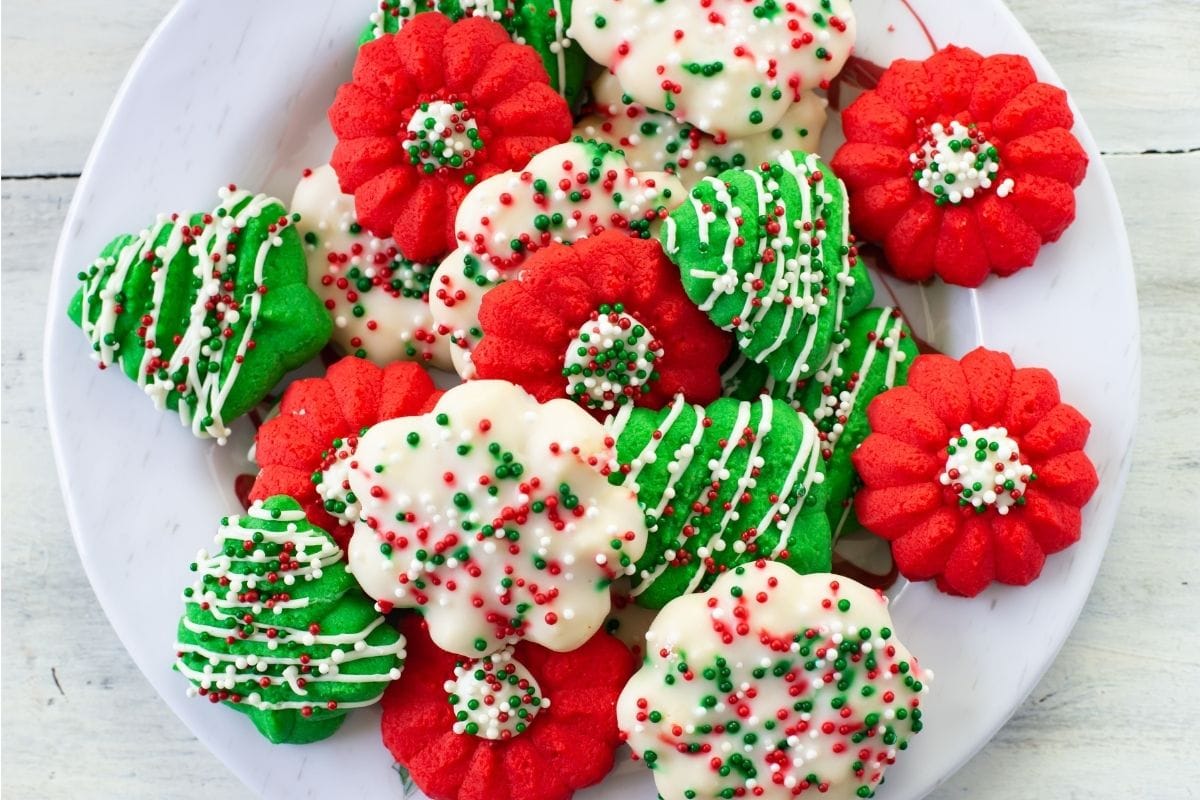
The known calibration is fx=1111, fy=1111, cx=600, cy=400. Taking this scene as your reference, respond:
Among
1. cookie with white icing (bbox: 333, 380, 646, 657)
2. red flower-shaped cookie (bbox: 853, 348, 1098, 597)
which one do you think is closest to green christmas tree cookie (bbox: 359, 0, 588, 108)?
cookie with white icing (bbox: 333, 380, 646, 657)

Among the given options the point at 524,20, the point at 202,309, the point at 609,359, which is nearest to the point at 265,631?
the point at 202,309

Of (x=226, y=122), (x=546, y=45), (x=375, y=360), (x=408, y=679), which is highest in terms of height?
(x=546, y=45)

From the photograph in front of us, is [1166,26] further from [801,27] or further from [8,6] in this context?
[8,6]

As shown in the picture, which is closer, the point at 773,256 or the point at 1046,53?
the point at 773,256

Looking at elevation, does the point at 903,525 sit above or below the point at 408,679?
above

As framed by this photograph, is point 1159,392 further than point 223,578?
Yes

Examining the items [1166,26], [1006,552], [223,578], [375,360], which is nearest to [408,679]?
[223,578]

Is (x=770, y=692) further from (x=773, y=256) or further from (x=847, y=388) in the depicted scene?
(x=773, y=256)
